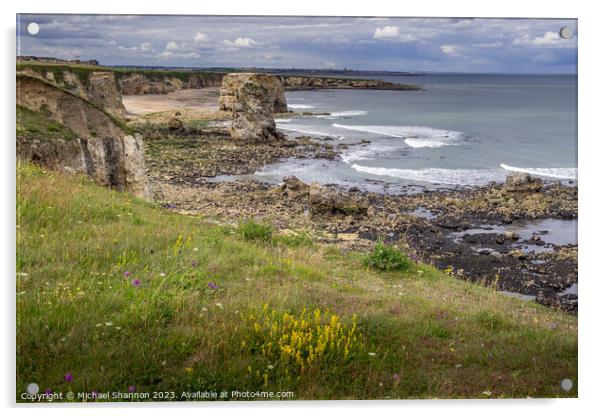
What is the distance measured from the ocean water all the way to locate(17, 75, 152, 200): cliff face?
10.5ft

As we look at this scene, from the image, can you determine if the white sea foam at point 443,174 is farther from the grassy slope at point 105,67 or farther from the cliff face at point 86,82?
the grassy slope at point 105,67

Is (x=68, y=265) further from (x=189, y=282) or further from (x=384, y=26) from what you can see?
(x=384, y=26)

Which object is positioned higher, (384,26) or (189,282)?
(384,26)

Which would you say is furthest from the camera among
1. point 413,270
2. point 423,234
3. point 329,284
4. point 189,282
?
point 423,234

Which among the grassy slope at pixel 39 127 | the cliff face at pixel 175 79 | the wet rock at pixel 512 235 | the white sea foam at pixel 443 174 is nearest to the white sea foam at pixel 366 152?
the white sea foam at pixel 443 174

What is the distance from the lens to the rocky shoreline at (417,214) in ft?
38.1

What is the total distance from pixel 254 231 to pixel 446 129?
6662 mm

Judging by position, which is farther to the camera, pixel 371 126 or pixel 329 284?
pixel 371 126

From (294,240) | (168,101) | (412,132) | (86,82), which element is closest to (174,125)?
(168,101)

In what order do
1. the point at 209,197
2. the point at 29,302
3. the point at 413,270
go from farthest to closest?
Result: the point at 209,197 < the point at 413,270 < the point at 29,302

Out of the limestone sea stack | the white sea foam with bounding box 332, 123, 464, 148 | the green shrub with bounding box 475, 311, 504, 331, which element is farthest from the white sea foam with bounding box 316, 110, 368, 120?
the green shrub with bounding box 475, 311, 504, 331

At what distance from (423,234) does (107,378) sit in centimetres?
965
